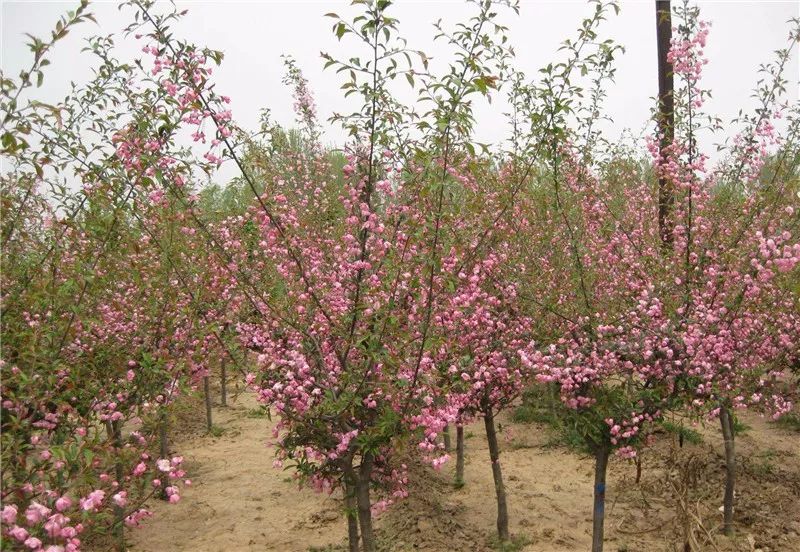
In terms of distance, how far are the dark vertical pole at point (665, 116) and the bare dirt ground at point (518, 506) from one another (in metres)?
2.48

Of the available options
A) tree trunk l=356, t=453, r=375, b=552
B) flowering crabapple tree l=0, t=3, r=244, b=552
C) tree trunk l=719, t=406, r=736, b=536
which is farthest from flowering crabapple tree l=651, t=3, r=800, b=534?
flowering crabapple tree l=0, t=3, r=244, b=552

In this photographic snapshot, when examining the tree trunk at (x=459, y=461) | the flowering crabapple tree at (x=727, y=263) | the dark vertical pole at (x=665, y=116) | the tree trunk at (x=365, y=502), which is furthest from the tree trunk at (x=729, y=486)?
the tree trunk at (x=365, y=502)

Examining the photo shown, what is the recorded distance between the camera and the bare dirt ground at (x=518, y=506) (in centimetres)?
646

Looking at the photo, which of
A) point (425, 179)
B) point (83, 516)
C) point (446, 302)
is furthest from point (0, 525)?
point (446, 302)

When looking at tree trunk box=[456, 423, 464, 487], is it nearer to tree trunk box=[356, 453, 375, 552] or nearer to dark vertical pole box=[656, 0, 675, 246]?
tree trunk box=[356, 453, 375, 552]

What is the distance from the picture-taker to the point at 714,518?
264 inches

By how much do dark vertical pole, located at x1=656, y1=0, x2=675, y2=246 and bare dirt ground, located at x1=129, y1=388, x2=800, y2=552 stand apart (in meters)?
2.48

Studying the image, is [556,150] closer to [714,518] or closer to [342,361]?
[342,361]

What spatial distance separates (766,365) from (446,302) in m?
3.33

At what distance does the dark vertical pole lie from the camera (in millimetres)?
5891

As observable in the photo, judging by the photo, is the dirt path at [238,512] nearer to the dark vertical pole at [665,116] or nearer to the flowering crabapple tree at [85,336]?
the flowering crabapple tree at [85,336]

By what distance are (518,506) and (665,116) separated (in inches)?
201

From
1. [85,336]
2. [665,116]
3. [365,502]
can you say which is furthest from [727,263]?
[85,336]

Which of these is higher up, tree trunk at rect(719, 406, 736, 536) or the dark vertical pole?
the dark vertical pole
